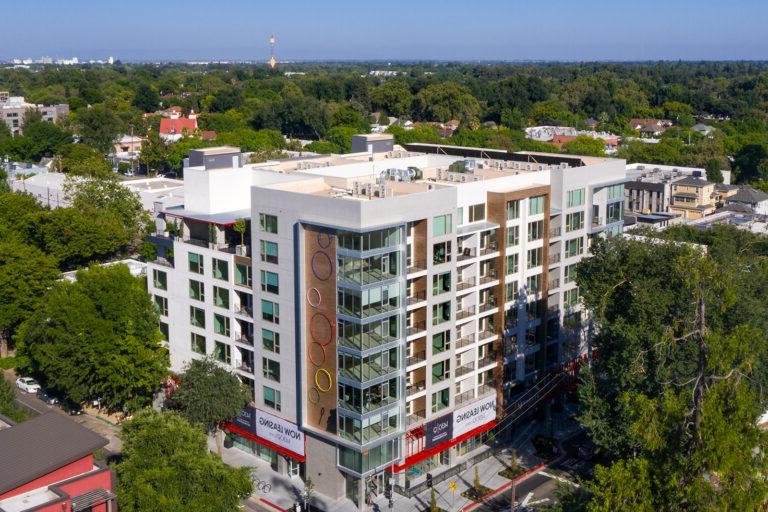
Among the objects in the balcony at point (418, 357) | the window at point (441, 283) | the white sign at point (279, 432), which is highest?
the window at point (441, 283)

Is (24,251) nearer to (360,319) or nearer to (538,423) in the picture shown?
(360,319)

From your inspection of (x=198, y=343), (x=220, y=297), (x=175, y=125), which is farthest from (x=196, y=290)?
(x=175, y=125)

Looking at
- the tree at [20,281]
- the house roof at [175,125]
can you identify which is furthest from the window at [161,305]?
the house roof at [175,125]

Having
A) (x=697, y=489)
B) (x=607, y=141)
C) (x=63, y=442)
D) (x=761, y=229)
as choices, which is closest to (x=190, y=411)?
(x=63, y=442)

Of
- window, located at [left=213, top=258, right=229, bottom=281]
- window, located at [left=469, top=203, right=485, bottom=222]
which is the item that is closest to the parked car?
window, located at [left=213, top=258, right=229, bottom=281]

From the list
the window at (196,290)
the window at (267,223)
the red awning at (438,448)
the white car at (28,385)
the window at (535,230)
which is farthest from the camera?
the white car at (28,385)

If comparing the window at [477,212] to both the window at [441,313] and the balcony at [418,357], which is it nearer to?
the window at [441,313]
